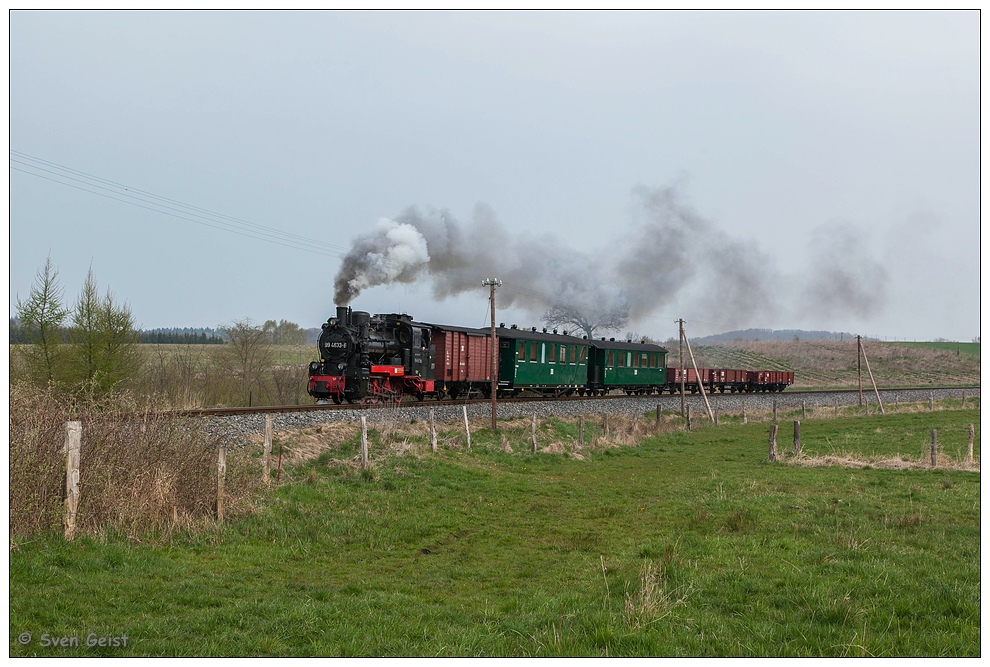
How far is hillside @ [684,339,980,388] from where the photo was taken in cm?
7950

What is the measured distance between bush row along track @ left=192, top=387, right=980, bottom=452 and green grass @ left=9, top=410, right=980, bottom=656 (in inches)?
127

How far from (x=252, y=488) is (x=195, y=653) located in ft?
21.3

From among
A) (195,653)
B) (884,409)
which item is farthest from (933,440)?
(884,409)

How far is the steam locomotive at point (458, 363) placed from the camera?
80.0 ft

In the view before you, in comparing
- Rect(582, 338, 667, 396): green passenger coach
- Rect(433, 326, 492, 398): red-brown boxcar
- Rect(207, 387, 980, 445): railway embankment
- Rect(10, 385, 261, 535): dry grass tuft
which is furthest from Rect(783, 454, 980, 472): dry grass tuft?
Rect(582, 338, 667, 396): green passenger coach

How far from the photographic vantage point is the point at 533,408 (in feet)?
97.0

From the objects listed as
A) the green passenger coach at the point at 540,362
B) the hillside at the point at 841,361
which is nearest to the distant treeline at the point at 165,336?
the green passenger coach at the point at 540,362

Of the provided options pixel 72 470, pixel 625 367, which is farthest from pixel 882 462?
pixel 625 367

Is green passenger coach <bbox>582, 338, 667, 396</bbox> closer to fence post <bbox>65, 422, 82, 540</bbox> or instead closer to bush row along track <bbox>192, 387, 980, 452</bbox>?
bush row along track <bbox>192, 387, 980, 452</bbox>

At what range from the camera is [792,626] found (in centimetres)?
621

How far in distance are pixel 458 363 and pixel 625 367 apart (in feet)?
49.8

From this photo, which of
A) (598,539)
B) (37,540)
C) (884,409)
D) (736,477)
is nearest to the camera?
(37,540)

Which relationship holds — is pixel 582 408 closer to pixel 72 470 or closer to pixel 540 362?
pixel 540 362

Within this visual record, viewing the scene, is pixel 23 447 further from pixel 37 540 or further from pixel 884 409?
pixel 884 409
